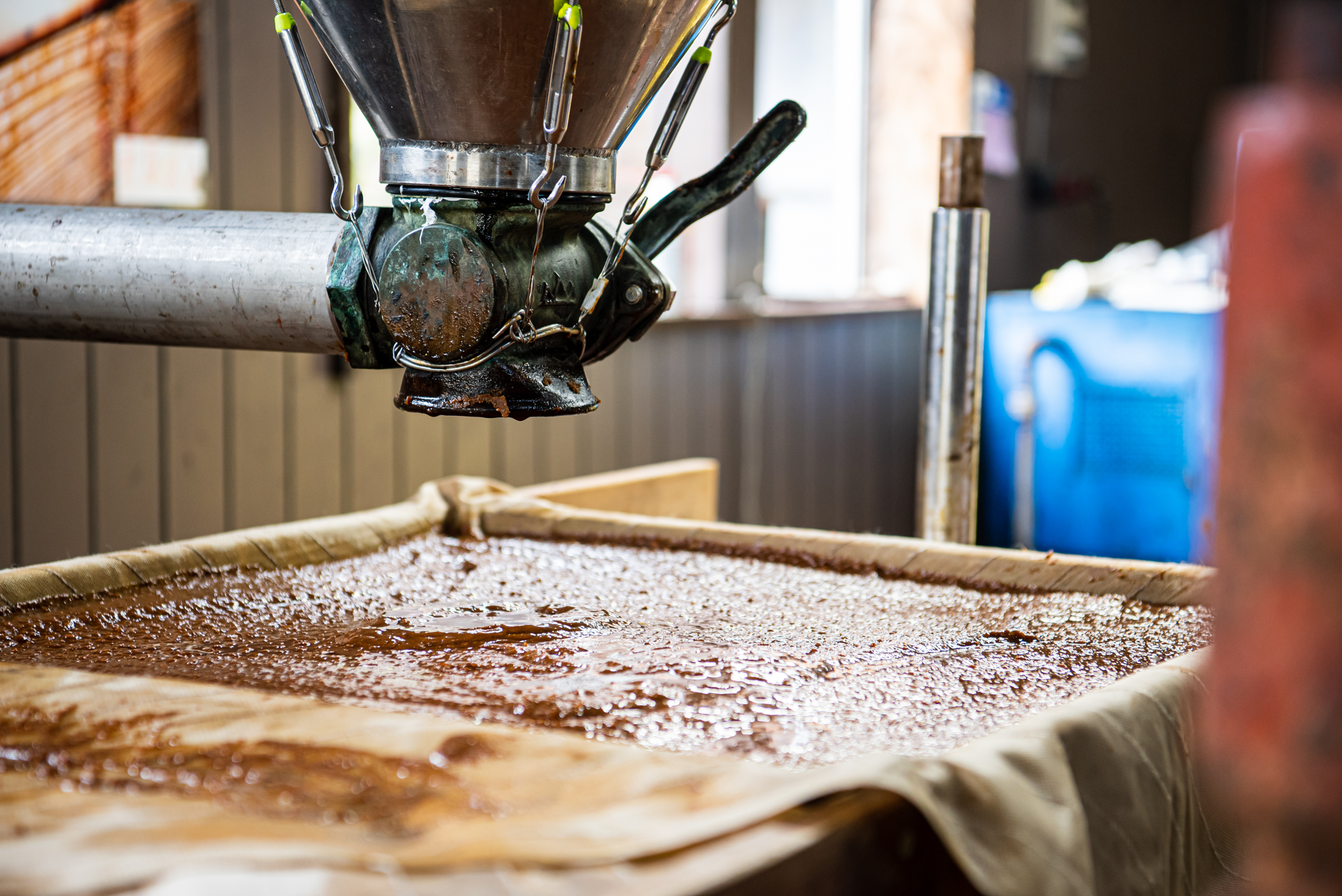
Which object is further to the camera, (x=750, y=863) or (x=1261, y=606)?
(x=750, y=863)

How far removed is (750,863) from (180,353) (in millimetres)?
2083

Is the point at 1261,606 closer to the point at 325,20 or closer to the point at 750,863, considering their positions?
the point at 750,863

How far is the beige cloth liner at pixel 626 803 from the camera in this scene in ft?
2.15

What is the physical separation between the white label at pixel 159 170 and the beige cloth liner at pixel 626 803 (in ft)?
5.15

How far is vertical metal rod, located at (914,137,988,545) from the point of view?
64.1 inches

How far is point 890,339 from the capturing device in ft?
15.8

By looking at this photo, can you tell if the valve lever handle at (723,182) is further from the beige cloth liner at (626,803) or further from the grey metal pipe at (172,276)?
the beige cloth liner at (626,803)

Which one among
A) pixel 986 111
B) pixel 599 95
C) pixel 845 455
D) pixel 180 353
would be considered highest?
pixel 986 111

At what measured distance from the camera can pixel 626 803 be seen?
732 millimetres

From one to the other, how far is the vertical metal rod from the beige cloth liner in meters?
0.63

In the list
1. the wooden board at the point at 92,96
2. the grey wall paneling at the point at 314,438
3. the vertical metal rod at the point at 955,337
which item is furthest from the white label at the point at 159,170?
the vertical metal rod at the point at 955,337

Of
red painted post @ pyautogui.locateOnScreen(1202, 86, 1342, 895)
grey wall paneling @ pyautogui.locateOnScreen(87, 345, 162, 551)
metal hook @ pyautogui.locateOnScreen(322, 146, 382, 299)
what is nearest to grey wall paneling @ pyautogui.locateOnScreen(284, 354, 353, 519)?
grey wall paneling @ pyautogui.locateOnScreen(87, 345, 162, 551)

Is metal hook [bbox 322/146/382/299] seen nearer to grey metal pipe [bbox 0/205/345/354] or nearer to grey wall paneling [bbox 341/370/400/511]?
grey metal pipe [bbox 0/205/345/354]

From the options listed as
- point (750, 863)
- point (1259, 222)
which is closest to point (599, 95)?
point (750, 863)
